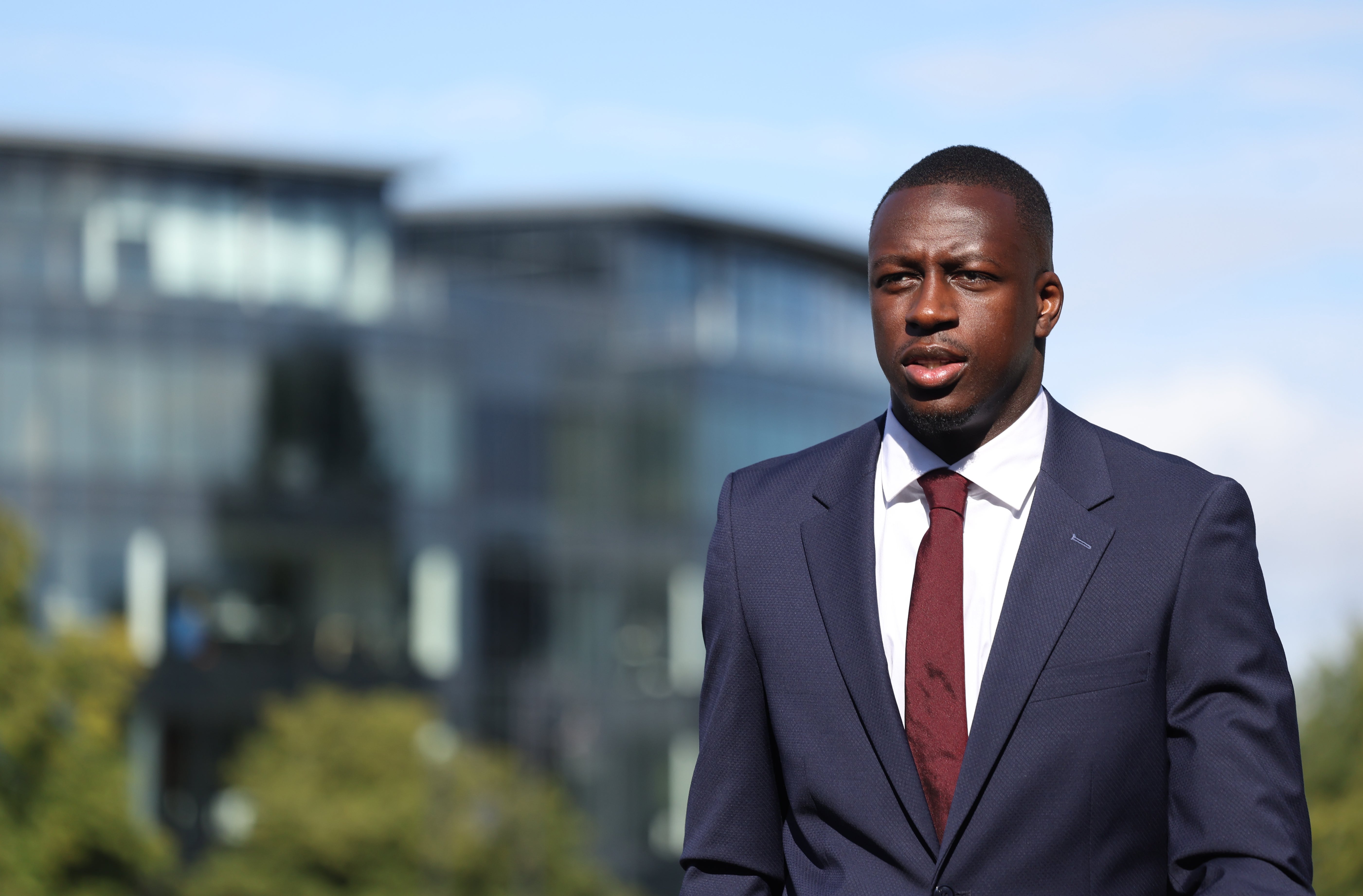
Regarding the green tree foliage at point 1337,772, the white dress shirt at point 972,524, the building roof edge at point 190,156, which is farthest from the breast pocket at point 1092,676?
the building roof edge at point 190,156

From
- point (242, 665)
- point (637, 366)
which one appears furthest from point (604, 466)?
point (242, 665)

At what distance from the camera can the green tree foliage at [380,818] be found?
3706 centimetres

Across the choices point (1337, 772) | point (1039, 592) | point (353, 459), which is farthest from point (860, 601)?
point (353, 459)

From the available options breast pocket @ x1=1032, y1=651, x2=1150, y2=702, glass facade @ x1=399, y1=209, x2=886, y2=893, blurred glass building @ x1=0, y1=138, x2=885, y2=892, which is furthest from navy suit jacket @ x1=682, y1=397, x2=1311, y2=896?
glass facade @ x1=399, y1=209, x2=886, y2=893

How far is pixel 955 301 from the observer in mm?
3244

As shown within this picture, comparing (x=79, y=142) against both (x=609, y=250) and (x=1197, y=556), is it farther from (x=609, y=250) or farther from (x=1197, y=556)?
(x=1197, y=556)

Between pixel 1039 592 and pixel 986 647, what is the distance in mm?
137

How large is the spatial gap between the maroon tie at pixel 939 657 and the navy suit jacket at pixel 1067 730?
43mm

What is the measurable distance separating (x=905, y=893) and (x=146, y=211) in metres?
47.1

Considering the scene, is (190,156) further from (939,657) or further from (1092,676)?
(1092,676)

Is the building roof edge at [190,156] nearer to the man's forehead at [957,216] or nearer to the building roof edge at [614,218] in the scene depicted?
the building roof edge at [614,218]

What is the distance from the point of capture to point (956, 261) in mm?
3258

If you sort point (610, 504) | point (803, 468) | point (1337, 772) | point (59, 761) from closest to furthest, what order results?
point (803, 468) → point (59, 761) → point (1337, 772) → point (610, 504)

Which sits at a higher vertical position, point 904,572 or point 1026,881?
point 904,572
